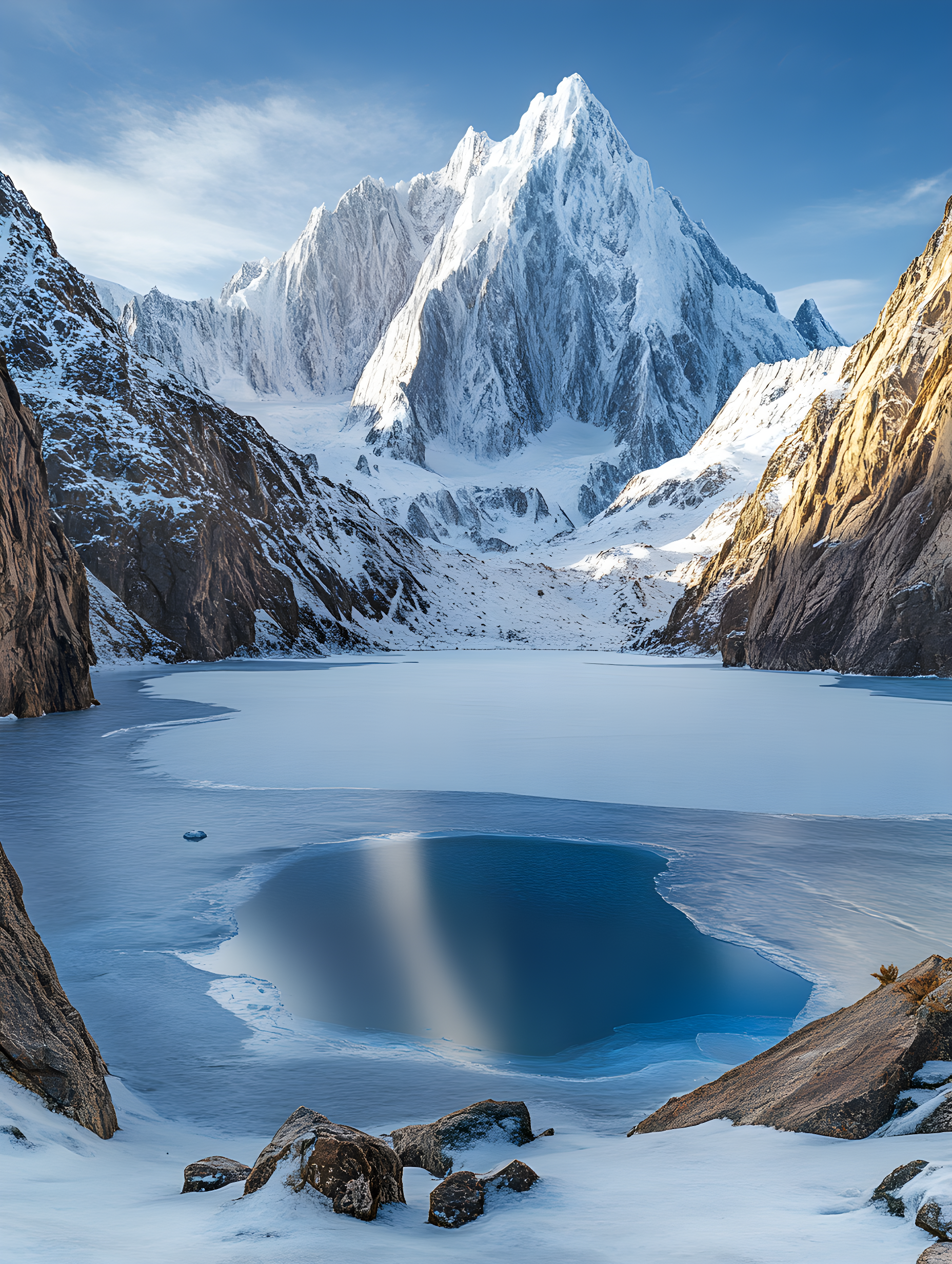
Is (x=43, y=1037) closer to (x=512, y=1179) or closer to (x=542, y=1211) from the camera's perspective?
(x=512, y=1179)

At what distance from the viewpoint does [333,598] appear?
89438 mm

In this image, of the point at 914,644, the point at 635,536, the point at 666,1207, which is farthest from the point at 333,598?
the point at 635,536

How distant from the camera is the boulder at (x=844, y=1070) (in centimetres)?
391

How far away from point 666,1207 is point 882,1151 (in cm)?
93

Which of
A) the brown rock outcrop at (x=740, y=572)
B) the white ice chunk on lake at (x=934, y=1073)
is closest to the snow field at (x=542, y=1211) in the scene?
the white ice chunk on lake at (x=934, y=1073)

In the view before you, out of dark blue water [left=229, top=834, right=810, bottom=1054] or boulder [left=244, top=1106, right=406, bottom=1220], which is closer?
boulder [left=244, top=1106, right=406, bottom=1220]

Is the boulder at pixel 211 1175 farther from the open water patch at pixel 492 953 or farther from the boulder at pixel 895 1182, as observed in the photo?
the open water patch at pixel 492 953

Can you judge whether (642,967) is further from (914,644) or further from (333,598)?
(333,598)

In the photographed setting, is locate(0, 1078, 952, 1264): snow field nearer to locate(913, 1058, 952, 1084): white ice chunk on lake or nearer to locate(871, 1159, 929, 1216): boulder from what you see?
locate(871, 1159, 929, 1216): boulder

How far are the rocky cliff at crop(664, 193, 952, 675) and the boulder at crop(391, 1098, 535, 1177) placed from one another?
46.7 m

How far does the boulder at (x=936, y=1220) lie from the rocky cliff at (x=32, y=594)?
98.6ft

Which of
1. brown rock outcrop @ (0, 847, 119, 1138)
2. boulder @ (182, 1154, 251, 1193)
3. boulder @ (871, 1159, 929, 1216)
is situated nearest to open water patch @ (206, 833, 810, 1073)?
brown rock outcrop @ (0, 847, 119, 1138)

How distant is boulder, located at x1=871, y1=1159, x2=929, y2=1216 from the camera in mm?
2902

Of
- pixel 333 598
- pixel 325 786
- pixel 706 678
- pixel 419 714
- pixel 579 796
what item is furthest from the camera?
pixel 333 598
